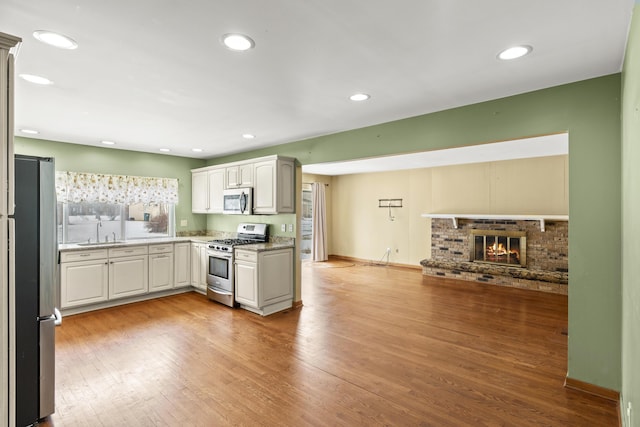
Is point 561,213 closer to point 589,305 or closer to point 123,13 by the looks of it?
point 589,305

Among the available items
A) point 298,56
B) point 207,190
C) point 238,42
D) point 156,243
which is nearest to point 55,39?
point 238,42

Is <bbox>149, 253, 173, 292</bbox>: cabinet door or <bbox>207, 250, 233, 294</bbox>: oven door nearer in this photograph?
<bbox>207, 250, 233, 294</bbox>: oven door

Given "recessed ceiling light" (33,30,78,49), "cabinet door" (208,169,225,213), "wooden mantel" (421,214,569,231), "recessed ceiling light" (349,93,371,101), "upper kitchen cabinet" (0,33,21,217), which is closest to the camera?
"upper kitchen cabinet" (0,33,21,217)

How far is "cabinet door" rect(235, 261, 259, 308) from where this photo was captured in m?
4.37

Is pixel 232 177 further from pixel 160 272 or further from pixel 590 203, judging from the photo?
pixel 590 203

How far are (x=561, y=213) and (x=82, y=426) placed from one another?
24.0 ft

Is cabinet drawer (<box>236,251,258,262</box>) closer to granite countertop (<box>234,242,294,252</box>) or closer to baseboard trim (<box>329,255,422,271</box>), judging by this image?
granite countertop (<box>234,242,294,252</box>)

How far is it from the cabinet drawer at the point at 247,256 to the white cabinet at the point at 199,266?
34.7 inches

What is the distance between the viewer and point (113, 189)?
207 inches

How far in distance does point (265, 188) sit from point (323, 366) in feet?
8.71

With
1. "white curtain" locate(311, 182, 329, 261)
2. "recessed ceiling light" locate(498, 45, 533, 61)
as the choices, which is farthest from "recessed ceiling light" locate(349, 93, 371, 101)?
"white curtain" locate(311, 182, 329, 261)

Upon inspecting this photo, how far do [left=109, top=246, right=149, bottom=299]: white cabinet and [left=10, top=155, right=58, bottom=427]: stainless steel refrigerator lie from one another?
2710 mm

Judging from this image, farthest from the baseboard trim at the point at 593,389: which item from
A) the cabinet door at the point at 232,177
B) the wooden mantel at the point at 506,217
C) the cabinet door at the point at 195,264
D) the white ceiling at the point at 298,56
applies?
the cabinet door at the point at 195,264

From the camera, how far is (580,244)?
2.58 m
